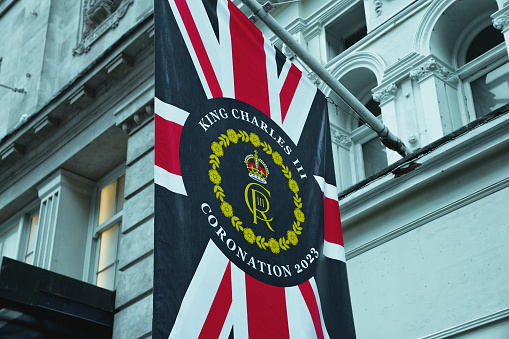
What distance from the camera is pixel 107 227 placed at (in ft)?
42.5

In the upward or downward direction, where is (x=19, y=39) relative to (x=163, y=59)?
upward

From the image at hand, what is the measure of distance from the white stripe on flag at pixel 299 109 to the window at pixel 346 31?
16.0 feet

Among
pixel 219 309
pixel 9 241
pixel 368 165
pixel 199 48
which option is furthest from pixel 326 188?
pixel 9 241

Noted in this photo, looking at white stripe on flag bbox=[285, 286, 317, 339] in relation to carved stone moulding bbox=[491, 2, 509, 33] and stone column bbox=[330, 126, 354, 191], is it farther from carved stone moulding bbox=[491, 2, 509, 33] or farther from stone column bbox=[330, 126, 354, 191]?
carved stone moulding bbox=[491, 2, 509, 33]

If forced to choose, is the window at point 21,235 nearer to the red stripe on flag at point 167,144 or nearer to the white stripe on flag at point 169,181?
the red stripe on flag at point 167,144

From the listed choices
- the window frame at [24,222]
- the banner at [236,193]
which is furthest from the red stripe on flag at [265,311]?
the window frame at [24,222]

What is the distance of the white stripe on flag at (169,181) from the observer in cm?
576

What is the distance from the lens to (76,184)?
1338 centimetres

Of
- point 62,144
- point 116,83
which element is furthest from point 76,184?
point 116,83

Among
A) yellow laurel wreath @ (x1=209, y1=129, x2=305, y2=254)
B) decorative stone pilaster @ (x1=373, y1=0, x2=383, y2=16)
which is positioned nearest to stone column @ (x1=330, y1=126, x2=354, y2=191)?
decorative stone pilaster @ (x1=373, y1=0, x2=383, y2=16)

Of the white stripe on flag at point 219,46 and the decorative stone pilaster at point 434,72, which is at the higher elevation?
the decorative stone pilaster at point 434,72

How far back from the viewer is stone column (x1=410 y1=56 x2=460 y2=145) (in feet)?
33.3

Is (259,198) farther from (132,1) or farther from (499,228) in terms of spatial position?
(132,1)

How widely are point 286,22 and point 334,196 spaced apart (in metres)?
6.64
